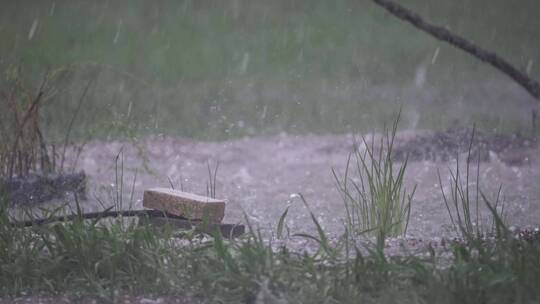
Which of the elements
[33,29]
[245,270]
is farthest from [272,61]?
[245,270]

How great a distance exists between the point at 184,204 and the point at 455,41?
4.72 feet

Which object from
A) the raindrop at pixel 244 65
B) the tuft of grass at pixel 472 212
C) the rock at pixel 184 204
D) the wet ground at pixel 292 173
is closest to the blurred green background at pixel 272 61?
the raindrop at pixel 244 65

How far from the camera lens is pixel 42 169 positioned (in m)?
5.77

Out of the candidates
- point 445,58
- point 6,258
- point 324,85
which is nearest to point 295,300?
point 6,258

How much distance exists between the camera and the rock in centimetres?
385

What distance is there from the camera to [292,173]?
23.3 feet

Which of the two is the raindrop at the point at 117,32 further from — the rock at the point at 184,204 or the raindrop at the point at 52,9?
the rock at the point at 184,204

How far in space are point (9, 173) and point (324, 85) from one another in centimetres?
594

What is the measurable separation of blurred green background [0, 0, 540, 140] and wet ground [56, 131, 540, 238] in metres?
0.63

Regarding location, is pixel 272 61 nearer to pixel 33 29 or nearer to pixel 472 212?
pixel 33 29

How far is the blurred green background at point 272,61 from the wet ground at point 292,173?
626 mm

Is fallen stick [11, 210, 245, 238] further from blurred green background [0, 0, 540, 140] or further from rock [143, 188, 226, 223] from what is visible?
blurred green background [0, 0, 540, 140]

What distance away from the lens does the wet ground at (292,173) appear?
5566 mm

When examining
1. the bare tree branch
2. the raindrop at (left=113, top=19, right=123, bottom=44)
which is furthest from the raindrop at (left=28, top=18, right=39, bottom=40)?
the bare tree branch
